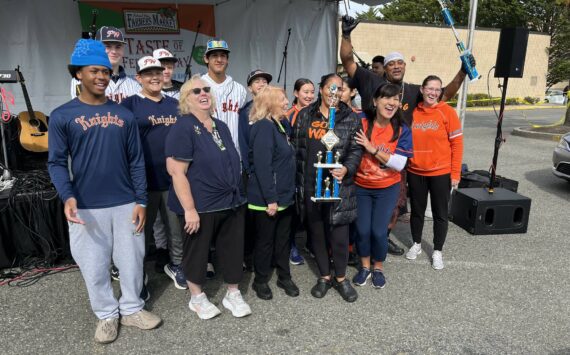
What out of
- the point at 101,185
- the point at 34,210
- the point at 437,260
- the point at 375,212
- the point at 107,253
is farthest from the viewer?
the point at 437,260

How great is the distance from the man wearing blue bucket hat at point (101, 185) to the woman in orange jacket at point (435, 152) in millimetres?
2457

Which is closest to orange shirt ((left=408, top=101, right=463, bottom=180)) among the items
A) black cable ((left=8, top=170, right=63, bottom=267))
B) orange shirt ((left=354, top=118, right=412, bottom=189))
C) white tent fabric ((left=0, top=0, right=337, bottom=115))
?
orange shirt ((left=354, top=118, right=412, bottom=189))

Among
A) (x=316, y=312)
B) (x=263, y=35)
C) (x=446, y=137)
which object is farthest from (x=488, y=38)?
(x=316, y=312)

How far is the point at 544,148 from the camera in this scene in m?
10.2

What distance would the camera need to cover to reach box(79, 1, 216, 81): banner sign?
5.39 meters

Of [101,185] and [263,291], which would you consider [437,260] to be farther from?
[101,185]

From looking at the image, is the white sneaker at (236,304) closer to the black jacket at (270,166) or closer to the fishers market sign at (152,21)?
the black jacket at (270,166)

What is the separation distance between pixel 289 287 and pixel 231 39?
4276mm

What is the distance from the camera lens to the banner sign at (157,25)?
17.7 ft

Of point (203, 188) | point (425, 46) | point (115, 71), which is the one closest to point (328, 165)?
point (203, 188)

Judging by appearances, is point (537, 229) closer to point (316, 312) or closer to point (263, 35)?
point (316, 312)

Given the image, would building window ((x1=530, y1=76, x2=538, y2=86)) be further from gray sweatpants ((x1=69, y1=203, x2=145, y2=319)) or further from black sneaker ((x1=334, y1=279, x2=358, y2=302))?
gray sweatpants ((x1=69, y1=203, x2=145, y2=319))

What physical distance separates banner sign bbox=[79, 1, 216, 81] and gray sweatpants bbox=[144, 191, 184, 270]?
3.14 meters

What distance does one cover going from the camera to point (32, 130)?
4855 mm
